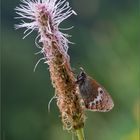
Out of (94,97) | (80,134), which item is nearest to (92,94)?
(94,97)

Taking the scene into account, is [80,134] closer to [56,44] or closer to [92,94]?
[92,94]

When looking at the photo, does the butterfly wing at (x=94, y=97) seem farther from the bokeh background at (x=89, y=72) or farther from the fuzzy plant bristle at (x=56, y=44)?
the bokeh background at (x=89, y=72)

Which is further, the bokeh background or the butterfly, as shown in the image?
the bokeh background

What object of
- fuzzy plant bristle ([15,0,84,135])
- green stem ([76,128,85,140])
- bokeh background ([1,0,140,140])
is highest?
bokeh background ([1,0,140,140])

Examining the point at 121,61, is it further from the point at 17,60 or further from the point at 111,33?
the point at 17,60

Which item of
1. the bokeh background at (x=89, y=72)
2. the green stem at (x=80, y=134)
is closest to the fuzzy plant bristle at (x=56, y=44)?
the green stem at (x=80, y=134)

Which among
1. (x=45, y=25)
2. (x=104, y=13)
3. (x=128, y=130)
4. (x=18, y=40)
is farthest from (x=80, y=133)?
(x=104, y=13)

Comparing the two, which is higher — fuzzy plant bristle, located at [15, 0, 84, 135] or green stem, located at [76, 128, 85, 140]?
fuzzy plant bristle, located at [15, 0, 84, 135]

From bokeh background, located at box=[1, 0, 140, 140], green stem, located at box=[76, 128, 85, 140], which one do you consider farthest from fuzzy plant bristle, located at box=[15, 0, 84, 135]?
bokeh background, located at box=[1, 0, 140, 140]

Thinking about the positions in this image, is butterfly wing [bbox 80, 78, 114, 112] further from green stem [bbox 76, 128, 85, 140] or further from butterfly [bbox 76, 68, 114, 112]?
green stem [bbox 76, 128, 85, 140]
